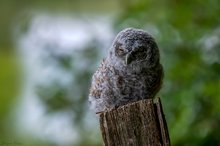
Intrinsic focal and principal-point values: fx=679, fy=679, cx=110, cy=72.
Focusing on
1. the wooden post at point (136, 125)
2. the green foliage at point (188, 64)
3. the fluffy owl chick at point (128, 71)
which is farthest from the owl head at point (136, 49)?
the green foliage at point (188, 64)

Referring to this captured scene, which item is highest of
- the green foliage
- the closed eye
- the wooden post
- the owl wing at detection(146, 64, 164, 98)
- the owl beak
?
the green foliage

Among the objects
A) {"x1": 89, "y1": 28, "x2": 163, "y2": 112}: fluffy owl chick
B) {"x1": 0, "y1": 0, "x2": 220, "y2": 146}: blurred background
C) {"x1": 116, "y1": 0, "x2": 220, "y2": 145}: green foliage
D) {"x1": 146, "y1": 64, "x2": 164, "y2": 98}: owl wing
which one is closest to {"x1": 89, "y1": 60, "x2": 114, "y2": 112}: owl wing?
{"x1": 89, "y1": 28, "x2": 163, "y2": 112}: fluffy owl chick

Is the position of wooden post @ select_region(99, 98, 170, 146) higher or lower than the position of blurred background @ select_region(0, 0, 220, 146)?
lower

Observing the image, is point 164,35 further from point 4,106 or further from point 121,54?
point 4,106

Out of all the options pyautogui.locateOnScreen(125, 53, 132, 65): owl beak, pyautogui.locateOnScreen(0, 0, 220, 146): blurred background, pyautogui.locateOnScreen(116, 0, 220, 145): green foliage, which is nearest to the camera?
pyautogui.locateOnScreen(125, 53, 132, 65): owl beak

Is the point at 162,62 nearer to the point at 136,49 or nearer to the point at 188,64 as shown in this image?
the point at 188,64

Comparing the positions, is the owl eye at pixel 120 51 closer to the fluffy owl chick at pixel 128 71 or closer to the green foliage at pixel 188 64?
the fluffy owl chick at pixel 128 71

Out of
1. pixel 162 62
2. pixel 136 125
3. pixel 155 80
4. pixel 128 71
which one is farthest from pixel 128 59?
pixel 162 62

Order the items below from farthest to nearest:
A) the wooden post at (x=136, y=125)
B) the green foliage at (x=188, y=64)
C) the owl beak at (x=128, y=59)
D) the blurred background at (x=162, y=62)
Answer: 1. the blurred background at (x=162, y=62)
2. the green foliage at (x=188, y=64)
3. the owl beak at (x=128, y=59)
4. the wooden post at (x=136, y=125)

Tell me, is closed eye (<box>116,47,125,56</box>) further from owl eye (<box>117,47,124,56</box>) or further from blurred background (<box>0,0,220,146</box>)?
blurred background (<box>0,0,220,146</box>)
